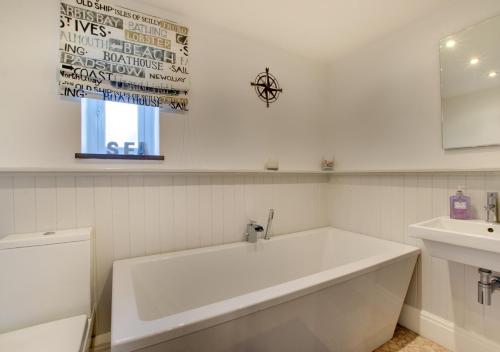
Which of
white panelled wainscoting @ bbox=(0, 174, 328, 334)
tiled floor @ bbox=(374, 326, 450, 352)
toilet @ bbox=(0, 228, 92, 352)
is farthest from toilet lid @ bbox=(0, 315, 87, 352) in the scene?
tiled floor @ bbox=(374, 326, 450, 352)

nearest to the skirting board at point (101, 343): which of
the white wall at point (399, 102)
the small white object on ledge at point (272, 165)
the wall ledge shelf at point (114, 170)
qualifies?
the wall ledge shelf at point (114, 170)

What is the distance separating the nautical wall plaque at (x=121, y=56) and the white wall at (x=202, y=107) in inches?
2.8

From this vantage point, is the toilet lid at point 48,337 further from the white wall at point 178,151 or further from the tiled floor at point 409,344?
the tiled floor at point 409,344

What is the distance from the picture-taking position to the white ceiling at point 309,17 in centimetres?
175

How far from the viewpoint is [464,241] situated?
1.27 metres

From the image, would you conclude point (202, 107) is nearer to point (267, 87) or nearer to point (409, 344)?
point (267, 87)

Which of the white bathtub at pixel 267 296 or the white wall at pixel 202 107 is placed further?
the white wall at pixel 202 107

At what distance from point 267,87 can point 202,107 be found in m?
0.69

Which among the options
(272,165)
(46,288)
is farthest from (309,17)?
(46,288)

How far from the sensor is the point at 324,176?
2670 mm

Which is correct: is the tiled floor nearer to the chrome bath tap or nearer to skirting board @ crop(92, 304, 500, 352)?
skirting board @ crop(92, 304, 500, 352)

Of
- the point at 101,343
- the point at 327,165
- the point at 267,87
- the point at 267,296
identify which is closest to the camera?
the point at 267,296

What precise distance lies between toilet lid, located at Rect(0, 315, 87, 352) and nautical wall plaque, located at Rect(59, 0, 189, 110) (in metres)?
1.28

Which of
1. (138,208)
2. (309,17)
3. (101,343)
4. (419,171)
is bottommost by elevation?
(101,343)
